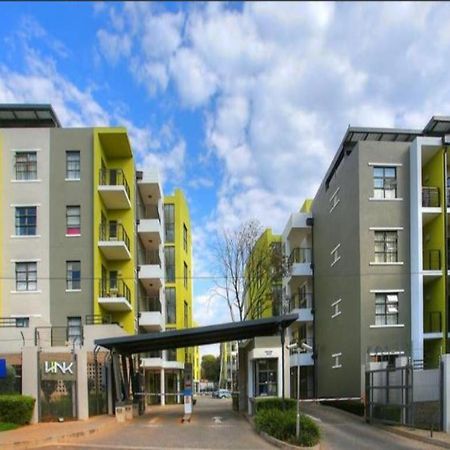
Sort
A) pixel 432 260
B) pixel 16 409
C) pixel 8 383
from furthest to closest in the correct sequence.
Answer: pixel 432 260 → pixel 8 383 → pixel 16 409

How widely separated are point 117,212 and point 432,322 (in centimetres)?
1938

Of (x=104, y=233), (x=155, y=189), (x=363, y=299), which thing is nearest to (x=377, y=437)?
(x=363, y=299)

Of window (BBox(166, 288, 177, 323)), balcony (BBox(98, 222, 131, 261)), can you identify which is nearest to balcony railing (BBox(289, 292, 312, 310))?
balcony (BBox(98, 222, 131, 261))

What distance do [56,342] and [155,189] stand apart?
54.6ft

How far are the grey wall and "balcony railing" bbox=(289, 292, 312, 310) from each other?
15.6 metres

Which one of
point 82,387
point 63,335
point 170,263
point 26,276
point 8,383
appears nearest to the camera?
point 8,383

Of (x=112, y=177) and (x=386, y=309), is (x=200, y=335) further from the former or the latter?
(x=112, y=177)

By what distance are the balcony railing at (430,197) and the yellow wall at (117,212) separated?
54.1ft

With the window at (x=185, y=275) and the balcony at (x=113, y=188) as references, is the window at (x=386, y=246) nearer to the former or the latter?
the balcony at (x=113, y=188)

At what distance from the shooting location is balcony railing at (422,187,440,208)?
31.9 m

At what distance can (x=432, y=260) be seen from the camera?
31875 millimetres

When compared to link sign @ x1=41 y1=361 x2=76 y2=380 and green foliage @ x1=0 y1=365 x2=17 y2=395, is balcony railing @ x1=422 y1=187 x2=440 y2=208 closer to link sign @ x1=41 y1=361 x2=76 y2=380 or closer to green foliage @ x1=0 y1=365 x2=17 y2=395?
link sign @ x1=41 y1=361 x2=76 y2=380

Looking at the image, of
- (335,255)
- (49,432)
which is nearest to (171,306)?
(335,255)

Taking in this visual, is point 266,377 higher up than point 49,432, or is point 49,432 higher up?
point 266,377
